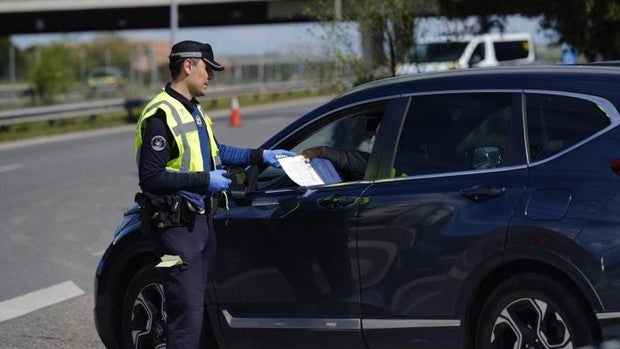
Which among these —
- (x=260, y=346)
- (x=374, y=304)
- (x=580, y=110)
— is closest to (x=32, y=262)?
(x=260, y=346)

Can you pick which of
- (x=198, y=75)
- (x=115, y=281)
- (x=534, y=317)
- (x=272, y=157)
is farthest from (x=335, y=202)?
(x=115, y=281)

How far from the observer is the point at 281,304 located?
18.6 feet

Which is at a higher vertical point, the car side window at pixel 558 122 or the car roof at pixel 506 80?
the car roof at pixel 506 80

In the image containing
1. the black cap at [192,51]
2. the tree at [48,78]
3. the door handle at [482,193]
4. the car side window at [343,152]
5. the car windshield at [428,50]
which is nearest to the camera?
the door handle at [482,193]

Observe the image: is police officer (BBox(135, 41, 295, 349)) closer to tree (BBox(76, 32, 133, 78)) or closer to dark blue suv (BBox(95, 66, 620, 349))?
dark blue suv (BBox(95, 66, 620, 349))

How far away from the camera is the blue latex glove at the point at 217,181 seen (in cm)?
519

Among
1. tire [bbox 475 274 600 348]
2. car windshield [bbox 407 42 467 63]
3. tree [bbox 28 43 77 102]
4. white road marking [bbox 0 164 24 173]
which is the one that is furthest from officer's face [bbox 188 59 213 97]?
tree [bbox 28 43 77 102]

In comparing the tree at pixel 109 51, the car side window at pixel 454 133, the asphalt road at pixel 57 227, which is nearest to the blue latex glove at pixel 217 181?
the car side window at pixel 454 133

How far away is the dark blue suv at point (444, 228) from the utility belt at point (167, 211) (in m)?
0.61

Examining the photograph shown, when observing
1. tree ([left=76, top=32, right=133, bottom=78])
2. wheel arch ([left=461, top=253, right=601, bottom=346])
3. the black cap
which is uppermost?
the black cap

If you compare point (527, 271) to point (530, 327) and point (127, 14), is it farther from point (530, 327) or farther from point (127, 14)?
point (127, 14)

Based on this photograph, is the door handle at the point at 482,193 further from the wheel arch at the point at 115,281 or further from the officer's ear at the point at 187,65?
the wheel arch at the point at 115,281

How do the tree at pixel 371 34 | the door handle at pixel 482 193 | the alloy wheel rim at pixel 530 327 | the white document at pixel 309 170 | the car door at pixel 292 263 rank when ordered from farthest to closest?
the tree at pixel 371 34 → the white document at pixel 309 170 → the car door at pixel 292 263 → the door handle at pixel 482 193 → the alloy wheel rim at pixel 530 327

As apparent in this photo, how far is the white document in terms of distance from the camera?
5609mm
